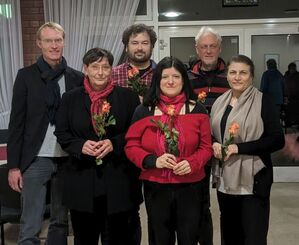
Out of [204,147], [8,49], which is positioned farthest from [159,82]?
[8,49]

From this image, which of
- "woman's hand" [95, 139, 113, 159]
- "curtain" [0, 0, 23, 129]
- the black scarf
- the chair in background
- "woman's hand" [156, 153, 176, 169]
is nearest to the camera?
"woman's hand" [156, 153, 176, 169]

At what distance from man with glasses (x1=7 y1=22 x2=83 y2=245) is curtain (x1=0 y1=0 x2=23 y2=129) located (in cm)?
280

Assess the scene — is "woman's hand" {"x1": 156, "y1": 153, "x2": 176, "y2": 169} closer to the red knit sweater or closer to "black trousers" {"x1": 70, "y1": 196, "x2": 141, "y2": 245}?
the red knit sweater

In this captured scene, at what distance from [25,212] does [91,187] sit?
547mm

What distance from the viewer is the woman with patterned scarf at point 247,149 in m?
2.26

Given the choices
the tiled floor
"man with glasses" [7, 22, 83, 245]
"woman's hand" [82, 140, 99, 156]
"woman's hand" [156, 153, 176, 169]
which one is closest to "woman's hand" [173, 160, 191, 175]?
"woman's hand" [156, 153, 176, 169]

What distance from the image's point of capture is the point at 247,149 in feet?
7.33

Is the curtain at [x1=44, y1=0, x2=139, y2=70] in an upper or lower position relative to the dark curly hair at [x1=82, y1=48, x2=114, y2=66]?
upper

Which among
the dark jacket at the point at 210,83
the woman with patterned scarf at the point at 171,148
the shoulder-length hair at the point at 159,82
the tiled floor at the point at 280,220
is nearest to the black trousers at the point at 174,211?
the woman with patterned scarf at the point at 171,148

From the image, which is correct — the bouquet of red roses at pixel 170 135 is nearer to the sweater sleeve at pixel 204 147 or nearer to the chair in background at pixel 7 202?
the sweater sleeve at pixel 204 147

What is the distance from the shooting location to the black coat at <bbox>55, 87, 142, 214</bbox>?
2270mm

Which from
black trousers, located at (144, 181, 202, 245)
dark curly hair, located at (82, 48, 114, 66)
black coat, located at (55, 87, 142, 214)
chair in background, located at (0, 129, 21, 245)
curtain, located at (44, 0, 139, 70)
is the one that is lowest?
chair in background, located at (0, 129, 21, 245)

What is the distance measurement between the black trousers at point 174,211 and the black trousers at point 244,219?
0.81 feet

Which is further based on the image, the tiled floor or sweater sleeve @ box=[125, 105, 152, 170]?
the tiled floor
